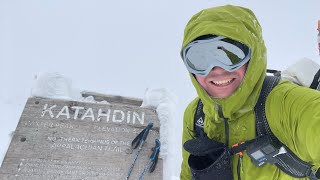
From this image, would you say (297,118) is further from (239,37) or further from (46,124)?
(46,124)

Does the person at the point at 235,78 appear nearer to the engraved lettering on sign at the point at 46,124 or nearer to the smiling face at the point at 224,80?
the smiling face at the point at 224,80

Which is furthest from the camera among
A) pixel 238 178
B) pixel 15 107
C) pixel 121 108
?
pixel 15 107

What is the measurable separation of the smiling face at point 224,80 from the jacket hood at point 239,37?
0.12 ft

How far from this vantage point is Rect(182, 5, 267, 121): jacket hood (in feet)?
5.24

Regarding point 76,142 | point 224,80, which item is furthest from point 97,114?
point 224,80

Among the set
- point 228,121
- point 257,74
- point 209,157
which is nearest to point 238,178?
point 209,157

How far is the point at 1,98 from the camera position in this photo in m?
5.28

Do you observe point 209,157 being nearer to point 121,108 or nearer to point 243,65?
point 243,65

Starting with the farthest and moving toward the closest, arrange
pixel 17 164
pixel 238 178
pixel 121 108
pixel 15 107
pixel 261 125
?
pixel 15 107, pixel 121 108, pixel 17 164, pixel 238 178, pixel 261 125

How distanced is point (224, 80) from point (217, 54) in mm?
148

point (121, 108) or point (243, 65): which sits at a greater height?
point (243, 65)

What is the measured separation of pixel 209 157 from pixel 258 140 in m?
0.36

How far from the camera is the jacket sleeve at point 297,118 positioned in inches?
49.5

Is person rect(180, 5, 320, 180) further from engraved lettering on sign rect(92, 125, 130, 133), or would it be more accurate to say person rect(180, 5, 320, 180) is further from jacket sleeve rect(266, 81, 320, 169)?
engraved lettering on sign rect(92, 125, 130, 133)
